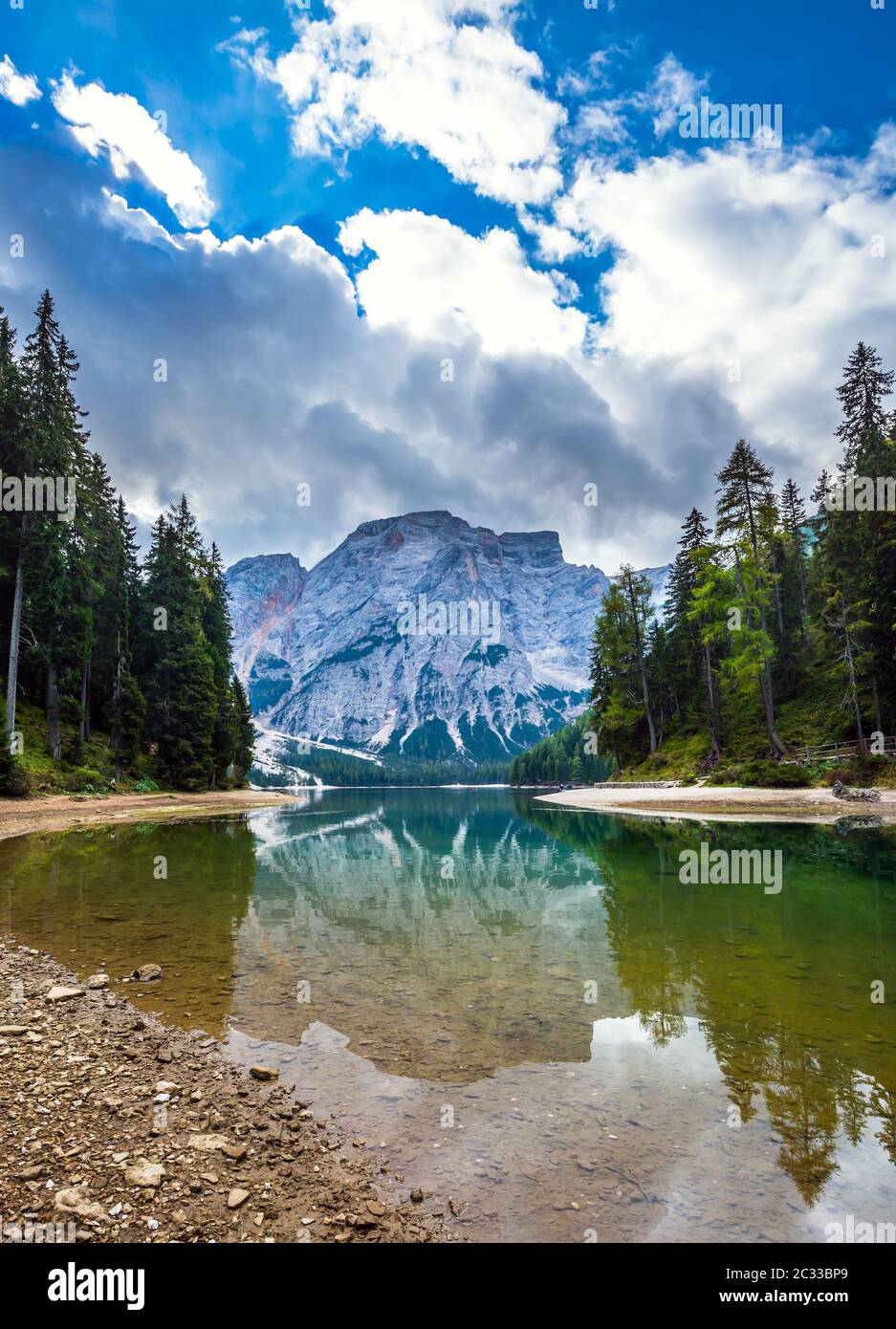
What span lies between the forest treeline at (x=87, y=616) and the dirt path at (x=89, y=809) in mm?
1933

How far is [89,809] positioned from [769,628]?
6157 cm

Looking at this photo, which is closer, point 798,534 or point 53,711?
point 53,711

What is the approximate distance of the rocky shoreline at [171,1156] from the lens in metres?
4.10

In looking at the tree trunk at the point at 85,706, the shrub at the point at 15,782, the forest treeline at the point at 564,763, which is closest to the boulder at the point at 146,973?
the shrub at the point at 15,782

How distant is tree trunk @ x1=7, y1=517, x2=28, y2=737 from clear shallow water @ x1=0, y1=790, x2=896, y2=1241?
20.9 metres

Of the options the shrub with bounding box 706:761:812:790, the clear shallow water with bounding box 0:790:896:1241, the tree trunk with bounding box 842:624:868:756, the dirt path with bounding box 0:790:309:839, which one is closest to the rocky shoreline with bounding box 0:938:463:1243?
the clear shallow water with bounding box 0:790:896:1241

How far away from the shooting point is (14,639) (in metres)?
38.6

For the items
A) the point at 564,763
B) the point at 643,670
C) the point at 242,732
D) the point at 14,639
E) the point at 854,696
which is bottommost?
the point at 564,763

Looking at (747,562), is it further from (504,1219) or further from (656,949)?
(504,1219)

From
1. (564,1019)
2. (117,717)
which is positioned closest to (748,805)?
(564,1019)

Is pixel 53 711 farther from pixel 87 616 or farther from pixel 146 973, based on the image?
pixel 146 973

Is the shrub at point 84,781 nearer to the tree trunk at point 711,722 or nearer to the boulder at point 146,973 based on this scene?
the boulder at point 146,973
